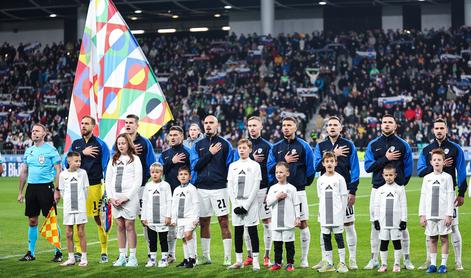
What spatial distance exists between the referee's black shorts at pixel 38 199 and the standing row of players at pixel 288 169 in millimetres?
998

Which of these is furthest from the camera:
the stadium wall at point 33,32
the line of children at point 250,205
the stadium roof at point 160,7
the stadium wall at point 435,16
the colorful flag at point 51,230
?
the stadium wall at point 33,32

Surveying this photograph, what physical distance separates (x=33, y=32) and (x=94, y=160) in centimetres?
5004

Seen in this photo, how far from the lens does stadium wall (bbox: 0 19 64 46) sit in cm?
6184

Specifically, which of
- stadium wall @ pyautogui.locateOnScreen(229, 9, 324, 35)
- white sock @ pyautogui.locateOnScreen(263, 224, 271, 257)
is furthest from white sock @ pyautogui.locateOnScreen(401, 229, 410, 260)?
stadium wall @ pyautogui.locateOnScreen(229, 9, 324, 35)

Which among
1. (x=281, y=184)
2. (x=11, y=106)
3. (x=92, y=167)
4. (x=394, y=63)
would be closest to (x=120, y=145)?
(x=92, y=167)

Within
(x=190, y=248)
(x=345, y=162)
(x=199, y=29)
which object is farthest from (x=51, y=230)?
(x=199, y=29)

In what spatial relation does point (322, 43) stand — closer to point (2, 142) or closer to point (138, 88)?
point (2, 142)

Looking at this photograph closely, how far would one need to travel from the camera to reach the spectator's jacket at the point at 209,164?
45.5 feet

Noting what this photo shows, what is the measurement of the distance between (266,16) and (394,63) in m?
8.61

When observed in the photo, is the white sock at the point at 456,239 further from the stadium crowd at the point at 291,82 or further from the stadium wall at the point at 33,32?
the stadium wall at the point at 33,32

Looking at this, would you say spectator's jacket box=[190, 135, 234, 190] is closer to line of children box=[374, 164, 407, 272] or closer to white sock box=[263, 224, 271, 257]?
white sock box=[263, 224, 271, 257]

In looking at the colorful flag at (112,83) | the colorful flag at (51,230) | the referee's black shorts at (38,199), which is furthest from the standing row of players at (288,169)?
the colorful flag at (112,83)

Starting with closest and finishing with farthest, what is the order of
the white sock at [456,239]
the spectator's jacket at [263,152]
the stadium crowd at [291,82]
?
the white sock at [456,239] → the spectator's jacket at [263,152] → the stadium crowd at [291,82]

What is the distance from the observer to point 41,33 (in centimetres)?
6234
